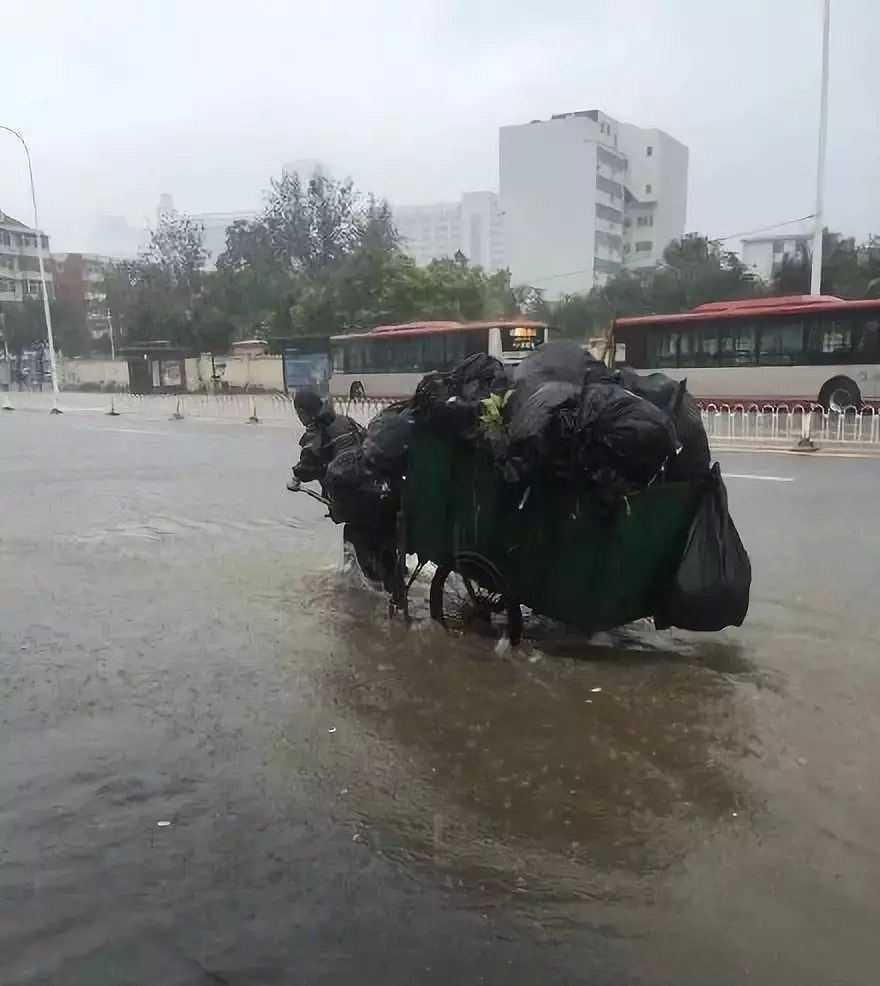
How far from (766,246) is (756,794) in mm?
60343

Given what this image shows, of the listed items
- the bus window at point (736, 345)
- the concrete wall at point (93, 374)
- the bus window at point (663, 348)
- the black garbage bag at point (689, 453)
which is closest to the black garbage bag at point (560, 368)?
the black garbage bag at point (689, 453)

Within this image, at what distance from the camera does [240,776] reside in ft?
12.0

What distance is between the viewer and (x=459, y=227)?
A: 72250 mm

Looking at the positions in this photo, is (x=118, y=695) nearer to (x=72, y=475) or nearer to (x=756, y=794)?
(x=756, y=794)

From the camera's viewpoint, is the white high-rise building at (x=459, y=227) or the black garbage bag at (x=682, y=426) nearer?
the black garbage bag at (x=682, y=426)

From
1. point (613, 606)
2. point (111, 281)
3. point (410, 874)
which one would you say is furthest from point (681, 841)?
point (111, 281)

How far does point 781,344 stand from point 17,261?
6833 cm

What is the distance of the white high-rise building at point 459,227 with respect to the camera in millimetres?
68375

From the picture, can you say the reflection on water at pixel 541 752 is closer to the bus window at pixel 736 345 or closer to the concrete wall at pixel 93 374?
the bus window at pixel 736 345

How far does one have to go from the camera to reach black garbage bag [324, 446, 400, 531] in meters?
5.21

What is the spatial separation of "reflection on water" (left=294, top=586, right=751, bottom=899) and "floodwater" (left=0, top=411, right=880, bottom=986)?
14 millimetres

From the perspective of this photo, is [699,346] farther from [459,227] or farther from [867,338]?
[459,227]

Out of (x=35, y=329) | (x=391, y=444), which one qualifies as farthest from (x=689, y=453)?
(x=35, y=329)

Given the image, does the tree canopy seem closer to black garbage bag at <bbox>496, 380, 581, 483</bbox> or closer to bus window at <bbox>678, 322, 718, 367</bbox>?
bus window at <bbox>678, 322, 718, 367</bbox>
